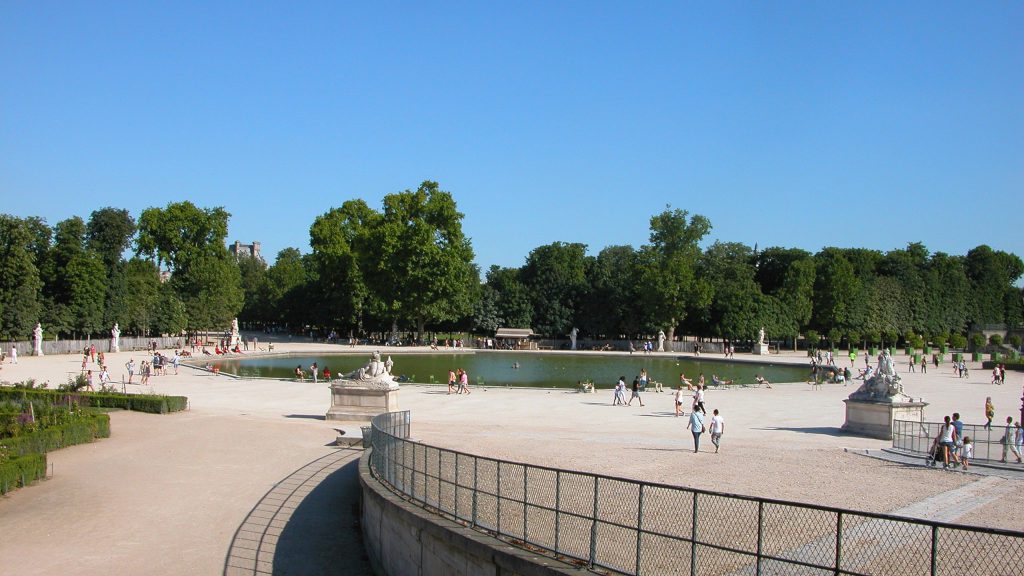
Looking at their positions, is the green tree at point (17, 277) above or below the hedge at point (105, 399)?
above

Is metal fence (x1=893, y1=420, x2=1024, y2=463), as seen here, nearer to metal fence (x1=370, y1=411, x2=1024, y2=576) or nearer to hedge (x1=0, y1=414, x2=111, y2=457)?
metal fence (x1=370, y1=411, x2=1024, y2=576)

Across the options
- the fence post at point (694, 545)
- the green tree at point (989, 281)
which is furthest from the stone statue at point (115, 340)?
the green tree at point (989, 281)

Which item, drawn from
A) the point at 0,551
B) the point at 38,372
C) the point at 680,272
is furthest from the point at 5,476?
the point at 680,272

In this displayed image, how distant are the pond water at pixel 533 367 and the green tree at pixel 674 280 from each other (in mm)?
12431

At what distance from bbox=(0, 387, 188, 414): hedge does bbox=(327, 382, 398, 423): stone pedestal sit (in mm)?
7349

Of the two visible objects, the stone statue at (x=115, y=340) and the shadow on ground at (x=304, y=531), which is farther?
the stone statue at (x=115, y=340)

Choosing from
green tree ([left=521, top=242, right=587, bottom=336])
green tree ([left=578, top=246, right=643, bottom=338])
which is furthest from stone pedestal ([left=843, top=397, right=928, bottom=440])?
green tree ([left=521, top=242, right=587, bottom=336])

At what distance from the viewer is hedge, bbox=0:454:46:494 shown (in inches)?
746

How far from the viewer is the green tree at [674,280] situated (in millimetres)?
91250

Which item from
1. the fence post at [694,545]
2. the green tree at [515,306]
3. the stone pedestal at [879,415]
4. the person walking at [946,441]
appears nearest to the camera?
the fence post at [694,545]

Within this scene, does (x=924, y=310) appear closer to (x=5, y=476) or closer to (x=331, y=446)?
(x=331, y=446)

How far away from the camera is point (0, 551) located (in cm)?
1493

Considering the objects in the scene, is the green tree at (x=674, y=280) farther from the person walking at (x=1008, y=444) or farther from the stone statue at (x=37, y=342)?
the person walking at (x=1008, y=444)

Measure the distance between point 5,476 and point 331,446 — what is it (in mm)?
8703
